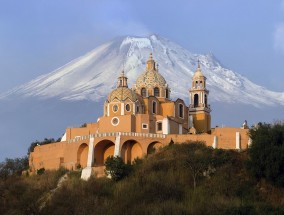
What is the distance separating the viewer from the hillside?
46594 millimetres

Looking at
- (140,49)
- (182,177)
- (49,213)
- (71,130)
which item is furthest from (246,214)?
(140,49)

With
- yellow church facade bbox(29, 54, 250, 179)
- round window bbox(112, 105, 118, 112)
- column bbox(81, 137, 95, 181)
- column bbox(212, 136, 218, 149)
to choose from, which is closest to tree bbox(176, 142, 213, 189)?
column bbox(212, 136, 218, 149)

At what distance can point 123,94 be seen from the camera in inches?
2333

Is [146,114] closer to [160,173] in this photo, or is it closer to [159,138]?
[159,138]

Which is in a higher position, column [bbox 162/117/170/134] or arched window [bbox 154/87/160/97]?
arched window [bbox 154/87/160/97]

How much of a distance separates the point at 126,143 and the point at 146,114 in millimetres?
2821

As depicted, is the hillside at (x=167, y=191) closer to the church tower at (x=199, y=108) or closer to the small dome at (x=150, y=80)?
the church tower at (x=199, y=108)

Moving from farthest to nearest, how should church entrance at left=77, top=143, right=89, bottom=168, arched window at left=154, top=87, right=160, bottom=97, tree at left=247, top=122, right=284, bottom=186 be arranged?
arched window at left=154, top=87, right=160, bottom=97 → church entrance at left=77, top=143, right=89, bottom=168 → tree at left=247, top=122, right=284, bottom=186

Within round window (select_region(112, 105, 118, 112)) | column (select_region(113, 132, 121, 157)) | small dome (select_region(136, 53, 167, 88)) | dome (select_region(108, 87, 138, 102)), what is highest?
small dome (select_region(136, 53, 167, 88))

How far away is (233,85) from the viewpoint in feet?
342

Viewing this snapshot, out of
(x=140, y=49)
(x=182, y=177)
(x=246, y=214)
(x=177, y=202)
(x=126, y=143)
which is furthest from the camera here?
(x=140, y=49)

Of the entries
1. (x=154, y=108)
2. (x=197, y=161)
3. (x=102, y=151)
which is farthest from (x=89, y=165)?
(x=154, y=108)

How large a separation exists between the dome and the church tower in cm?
596

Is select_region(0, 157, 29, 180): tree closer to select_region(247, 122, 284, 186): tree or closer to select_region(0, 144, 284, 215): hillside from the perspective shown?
select_region(0, 144, 284, 215): hillside
